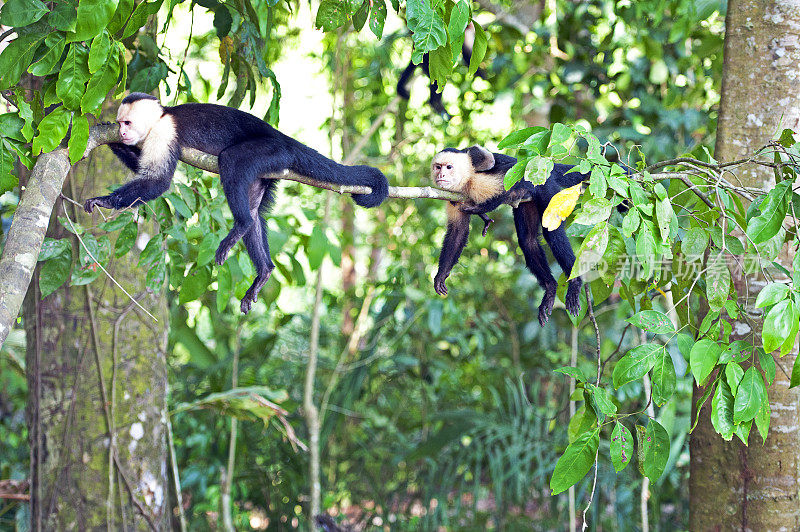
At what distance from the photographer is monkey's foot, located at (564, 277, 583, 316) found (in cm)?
202

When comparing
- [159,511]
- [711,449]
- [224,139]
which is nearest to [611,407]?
[711,449]

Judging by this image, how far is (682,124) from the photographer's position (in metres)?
3.43

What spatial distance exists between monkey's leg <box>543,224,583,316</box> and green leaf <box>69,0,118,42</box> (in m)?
1.34

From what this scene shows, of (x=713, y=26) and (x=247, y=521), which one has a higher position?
(x=713, y=26)

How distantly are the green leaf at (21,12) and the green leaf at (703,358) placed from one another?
1400mm

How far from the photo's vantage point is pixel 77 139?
1.32 metres

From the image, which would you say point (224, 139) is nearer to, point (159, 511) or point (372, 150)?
point (159, 511)

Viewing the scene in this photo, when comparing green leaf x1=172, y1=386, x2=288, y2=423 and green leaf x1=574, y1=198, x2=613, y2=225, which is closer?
green leaf x1=574, y1=198, x2=613, y2=225

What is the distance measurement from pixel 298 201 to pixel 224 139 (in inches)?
126

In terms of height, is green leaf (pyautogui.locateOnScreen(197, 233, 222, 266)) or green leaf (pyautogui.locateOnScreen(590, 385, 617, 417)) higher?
green leaf (pyautogui.locateOnScreen(197, 233, 222, 266))

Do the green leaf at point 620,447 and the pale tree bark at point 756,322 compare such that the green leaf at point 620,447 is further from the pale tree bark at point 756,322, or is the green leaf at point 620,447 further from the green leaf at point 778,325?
the pale tree bark at point 756,322

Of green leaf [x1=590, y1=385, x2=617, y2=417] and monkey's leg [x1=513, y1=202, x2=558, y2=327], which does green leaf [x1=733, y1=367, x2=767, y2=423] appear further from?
monkey's leg [x1=513, y1=202, x2=558, y2=327]

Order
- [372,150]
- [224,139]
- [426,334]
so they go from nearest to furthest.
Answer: [224,139]
[426,334]
[372,150]

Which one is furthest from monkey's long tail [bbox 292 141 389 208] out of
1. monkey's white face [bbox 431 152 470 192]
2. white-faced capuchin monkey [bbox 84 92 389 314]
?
monkey's white face [bbox 431 152 470 192]
